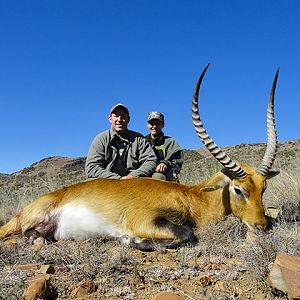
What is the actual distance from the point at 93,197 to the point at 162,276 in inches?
93.3

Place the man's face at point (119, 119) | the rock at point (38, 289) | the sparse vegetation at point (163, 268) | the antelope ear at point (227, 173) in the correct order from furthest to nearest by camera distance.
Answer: the man's face at point (119, 119) < the antelope ear at point (227, 173) < the sparse vegetation at point (163, 268) < the rock at point (38, 289)

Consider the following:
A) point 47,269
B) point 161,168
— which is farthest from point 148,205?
point 161,168

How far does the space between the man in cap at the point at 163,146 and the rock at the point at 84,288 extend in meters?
5.27

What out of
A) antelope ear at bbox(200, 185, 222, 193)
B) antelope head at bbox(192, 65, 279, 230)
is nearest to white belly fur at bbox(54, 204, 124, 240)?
antelope ear at bbox(200, 185, 222, 193)

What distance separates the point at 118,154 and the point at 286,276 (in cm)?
537

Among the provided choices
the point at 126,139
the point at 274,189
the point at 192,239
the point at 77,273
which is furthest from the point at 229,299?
the point at 274,189

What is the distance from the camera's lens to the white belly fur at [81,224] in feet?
17.9

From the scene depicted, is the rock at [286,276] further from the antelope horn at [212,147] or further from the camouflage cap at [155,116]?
the camouflage cap at [155,116]

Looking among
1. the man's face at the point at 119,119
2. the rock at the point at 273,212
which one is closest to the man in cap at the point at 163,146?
the man's face at the point at 119,119

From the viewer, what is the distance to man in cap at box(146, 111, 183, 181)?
8680 mm

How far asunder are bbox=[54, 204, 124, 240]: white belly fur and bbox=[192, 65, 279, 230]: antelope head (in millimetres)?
1408

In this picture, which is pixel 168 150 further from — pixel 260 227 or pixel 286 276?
pixel 286 276

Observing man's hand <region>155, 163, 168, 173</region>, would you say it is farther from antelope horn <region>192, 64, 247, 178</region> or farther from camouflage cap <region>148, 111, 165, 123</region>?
antelope horn <region>192, 64, 247, 178</region>

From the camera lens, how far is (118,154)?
7.96 metres
